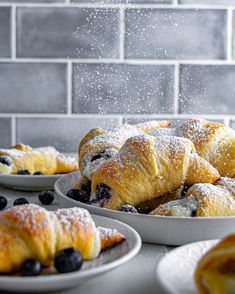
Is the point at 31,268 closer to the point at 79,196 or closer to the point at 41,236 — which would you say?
the point at 41,236

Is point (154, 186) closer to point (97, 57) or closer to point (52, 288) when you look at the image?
point (52, 288)

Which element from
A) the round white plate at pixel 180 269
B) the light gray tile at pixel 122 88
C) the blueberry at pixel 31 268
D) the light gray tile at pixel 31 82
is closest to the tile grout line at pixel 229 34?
the light gray tile at pixel 122 88

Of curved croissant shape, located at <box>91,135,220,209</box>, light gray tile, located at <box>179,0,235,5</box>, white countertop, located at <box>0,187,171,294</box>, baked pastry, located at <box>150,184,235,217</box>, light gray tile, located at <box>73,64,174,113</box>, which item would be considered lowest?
white countertop, located at <box>0,187,171,294</box>

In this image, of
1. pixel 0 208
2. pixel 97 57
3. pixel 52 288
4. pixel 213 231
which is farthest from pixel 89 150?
pixel 97 57

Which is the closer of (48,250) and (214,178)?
(48,250)

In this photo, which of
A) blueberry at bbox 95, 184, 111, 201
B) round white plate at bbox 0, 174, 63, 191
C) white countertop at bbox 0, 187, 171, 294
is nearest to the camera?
white countertop at bbox 0, 187, 171, 294

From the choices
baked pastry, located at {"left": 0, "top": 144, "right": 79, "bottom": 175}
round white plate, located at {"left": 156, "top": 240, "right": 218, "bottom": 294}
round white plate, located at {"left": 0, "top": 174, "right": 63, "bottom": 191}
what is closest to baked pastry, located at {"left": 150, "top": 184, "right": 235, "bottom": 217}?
round white plate, located at {"left": 156, "top": 240, "right": 218, "bottom": 294}

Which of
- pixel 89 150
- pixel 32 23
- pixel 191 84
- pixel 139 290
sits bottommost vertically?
pixel 139 290

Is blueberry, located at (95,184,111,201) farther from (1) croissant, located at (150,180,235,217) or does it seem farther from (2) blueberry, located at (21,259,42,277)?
(2) blueberry, located at (21,259,42,277)
